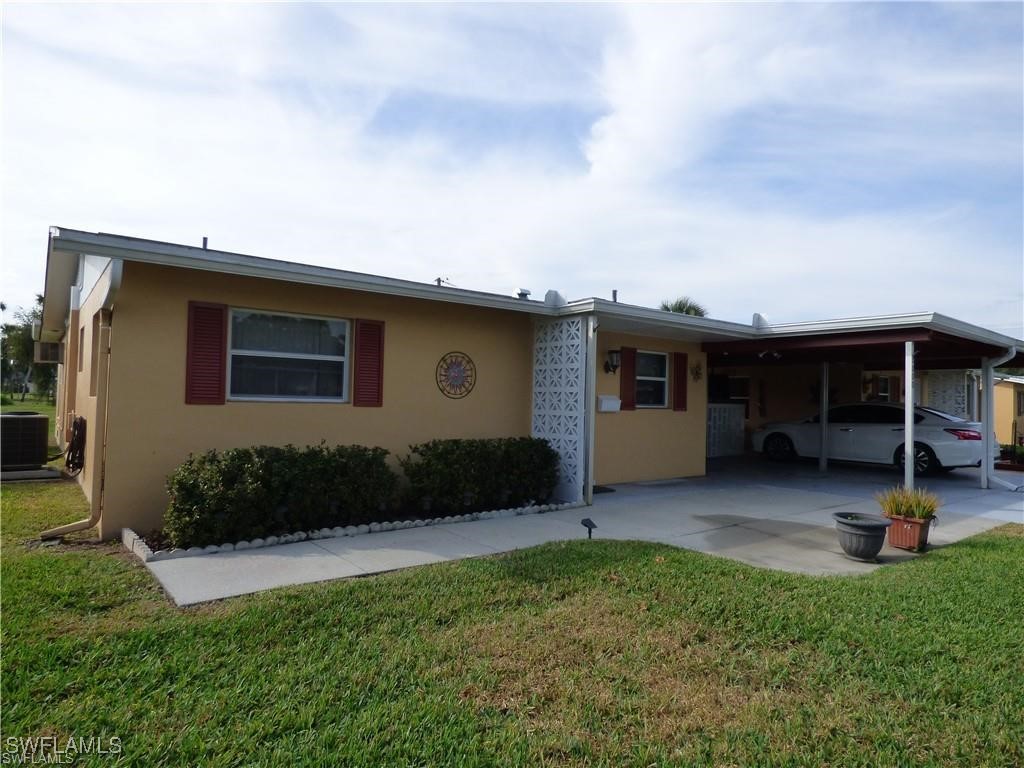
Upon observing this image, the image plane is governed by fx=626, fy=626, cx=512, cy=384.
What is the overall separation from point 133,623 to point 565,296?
671 centimetres

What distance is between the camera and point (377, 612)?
434 cm

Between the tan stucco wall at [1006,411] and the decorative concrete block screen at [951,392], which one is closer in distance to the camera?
the decorative concrete block screen at [951,392]

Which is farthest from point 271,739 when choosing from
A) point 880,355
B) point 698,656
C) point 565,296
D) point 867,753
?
point 880,355

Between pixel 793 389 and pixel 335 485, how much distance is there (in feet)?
48.5

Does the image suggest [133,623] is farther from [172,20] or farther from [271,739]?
[172,20]

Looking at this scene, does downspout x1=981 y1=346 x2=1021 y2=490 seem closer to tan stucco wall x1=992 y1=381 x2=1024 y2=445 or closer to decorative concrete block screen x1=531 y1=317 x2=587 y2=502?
decorative concrete block screen x1=531 y1=317 x2=587 y2=502

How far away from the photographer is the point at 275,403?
24.1ft

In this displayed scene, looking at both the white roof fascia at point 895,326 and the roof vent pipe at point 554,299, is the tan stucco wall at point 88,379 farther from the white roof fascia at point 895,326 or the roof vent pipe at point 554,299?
the white roof fascia at point 895,326

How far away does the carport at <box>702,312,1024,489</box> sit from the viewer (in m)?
9.01

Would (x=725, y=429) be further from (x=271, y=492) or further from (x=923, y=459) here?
(x=271, y=492)

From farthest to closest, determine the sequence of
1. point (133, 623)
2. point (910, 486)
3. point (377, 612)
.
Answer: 1. point (910, 486)
2. point (377, 612)
3. point (133, 623)

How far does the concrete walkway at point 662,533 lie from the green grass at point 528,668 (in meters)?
0.48

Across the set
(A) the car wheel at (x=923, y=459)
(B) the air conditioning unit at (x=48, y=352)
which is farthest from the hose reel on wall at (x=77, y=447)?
(A) the car wheel at (x=923, y=459)

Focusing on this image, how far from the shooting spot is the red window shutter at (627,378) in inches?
432
